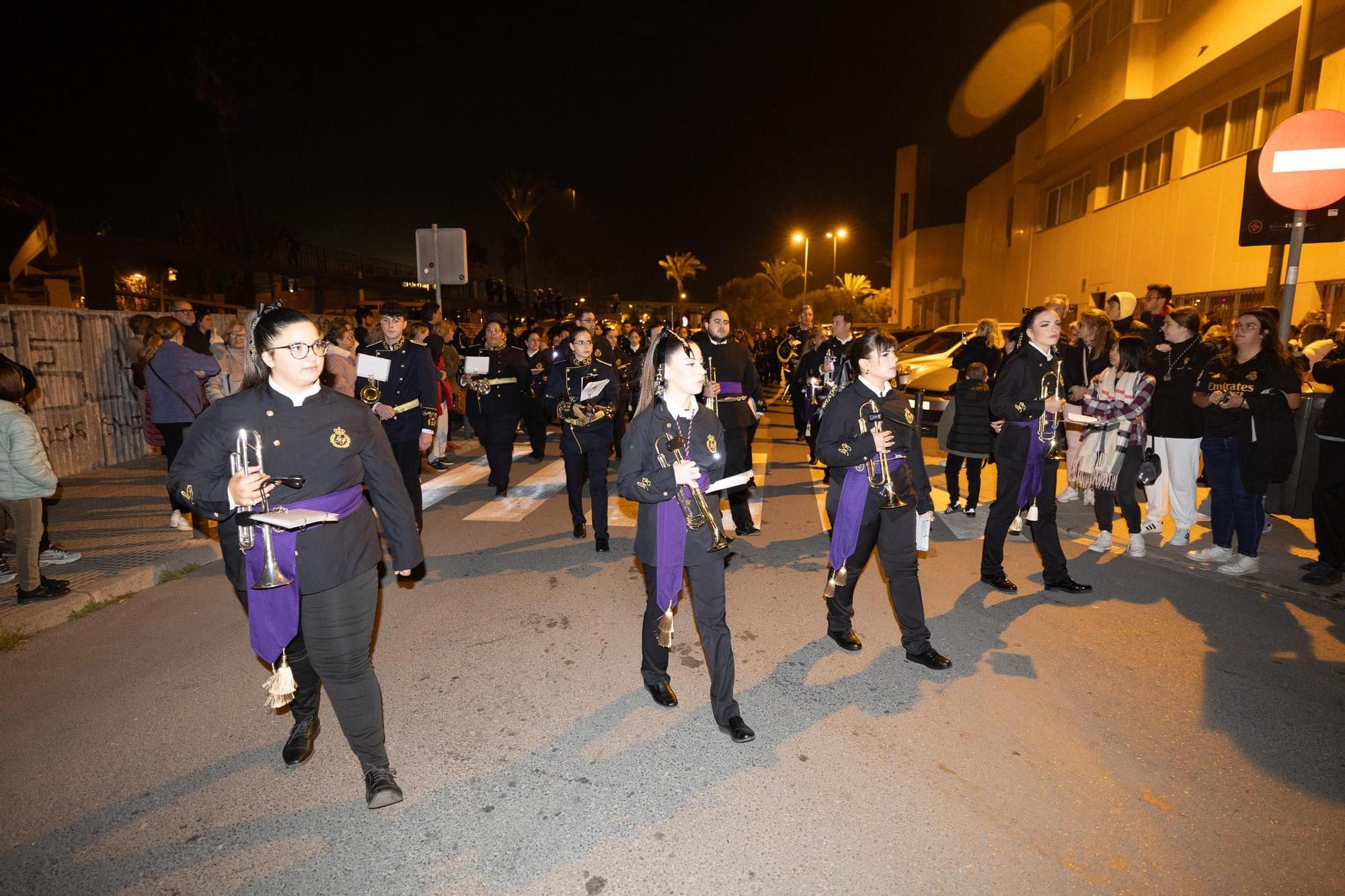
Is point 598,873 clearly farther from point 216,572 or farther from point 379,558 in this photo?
point 216,572

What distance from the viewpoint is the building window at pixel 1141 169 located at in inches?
744

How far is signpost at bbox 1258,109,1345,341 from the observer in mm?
6387


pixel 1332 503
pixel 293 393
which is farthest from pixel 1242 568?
pixel 293 393

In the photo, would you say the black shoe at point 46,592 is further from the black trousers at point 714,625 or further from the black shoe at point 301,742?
the black trousers at point 714,625

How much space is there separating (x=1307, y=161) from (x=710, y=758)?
7.81m

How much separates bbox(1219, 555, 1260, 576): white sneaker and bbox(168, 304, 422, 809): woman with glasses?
21.6ft

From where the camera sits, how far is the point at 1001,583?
569 cm

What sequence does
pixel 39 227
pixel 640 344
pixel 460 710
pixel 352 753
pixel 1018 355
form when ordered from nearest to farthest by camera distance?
pixel 352 753, pixel 460 710, pixel 1018 355, pixel 640 344, pixel 39 227

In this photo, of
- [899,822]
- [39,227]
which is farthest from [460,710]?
[39,227]

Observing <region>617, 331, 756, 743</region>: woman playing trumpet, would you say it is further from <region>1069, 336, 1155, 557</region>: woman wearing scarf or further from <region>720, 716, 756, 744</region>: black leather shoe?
<region>1069, 336, 1155, 557</region>: woman wearing scarf

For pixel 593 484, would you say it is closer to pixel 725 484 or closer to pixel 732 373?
pixel 732 373

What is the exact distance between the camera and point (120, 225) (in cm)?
2317

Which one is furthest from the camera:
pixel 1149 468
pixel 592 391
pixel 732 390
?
pixel 732 390

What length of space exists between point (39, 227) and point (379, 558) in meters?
25.1
